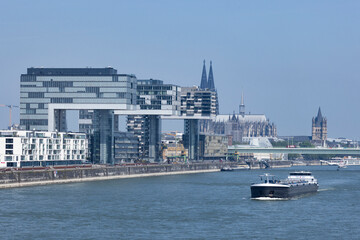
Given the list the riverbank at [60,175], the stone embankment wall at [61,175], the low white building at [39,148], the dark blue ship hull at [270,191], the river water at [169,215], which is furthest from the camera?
the low white building at [39,148]

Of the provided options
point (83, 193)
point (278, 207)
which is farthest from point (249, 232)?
point (83, 193)

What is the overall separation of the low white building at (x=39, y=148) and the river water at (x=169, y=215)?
27909 mm

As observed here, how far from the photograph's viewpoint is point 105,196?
11962 cm

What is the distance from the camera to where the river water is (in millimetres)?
78188

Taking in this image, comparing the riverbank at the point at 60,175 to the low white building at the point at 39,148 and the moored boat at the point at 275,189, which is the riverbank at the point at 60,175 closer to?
the low white building at the point at 39,148

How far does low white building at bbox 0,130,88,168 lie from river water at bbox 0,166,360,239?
27.9 m

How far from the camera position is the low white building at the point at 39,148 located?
158 meters

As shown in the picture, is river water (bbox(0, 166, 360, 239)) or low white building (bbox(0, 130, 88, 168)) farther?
low white building (bbox(0, 130, 88, 168))

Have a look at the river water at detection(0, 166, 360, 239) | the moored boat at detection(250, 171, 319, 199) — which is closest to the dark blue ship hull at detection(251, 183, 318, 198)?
the moored boat at detection(250, 171, 319, 199)

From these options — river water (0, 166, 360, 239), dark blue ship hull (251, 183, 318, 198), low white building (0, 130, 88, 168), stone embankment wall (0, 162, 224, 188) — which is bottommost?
river water (0, 166, 360, 239)

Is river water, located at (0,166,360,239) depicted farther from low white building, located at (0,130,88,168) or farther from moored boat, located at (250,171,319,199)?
low white building, located at (0,130,88,168)

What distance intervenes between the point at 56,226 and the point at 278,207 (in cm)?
3387

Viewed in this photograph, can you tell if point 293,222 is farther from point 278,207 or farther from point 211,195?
point 211,195

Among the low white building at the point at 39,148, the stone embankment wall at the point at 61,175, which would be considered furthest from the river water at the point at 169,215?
the low white building at the point at 39,148
